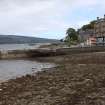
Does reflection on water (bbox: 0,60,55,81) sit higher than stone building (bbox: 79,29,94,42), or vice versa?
stone building (bbox: 79,29,94,42)

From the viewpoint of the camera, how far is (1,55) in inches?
2724

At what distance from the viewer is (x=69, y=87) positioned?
16.9m

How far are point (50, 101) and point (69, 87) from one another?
12.7 feet

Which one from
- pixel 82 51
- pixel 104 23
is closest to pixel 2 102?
pixel 82 51

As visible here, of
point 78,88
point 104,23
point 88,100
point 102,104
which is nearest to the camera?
point 102,104

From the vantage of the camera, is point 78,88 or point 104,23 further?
point 104,23

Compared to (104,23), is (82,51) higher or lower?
lower

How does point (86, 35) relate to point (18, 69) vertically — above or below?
above

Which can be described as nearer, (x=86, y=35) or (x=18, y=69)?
(x=18, y=69)

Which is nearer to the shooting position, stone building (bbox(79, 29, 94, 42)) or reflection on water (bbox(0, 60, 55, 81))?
reflection on water (bbox(0, 60, 55, 81))

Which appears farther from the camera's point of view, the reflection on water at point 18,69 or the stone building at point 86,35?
the stone building at point 86,35

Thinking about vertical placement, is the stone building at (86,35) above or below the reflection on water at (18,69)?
Answer: above

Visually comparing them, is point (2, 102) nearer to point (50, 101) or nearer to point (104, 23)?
point (50, 101)

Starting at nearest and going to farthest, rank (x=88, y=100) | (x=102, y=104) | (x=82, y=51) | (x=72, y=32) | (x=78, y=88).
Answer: (x=102, y=104), (x=88, y=100), (x=78, y=88), (x=82, y=51), (x=72, y=32)
